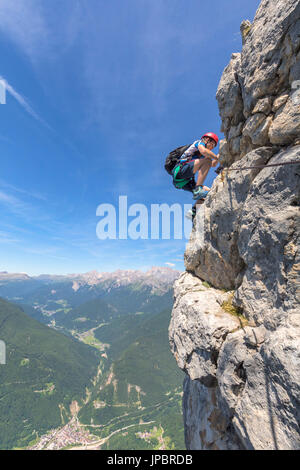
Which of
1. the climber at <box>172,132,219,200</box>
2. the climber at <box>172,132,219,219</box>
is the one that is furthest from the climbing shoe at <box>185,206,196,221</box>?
the climber at <box>172,132,219,200</box>

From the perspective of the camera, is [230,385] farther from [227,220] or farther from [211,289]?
[227,220]

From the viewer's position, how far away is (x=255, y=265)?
8.12 metres

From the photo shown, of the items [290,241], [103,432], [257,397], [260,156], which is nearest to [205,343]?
[257,397]

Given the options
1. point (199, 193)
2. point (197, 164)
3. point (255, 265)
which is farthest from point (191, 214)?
point (255, 265)

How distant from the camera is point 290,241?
21.7 ft

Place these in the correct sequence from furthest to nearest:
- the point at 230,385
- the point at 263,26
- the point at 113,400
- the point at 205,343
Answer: the point at 113,400
the point at 205,343
the point at 263,26
the point at 230,385

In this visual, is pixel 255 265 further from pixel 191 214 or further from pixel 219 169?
pixel 191 214

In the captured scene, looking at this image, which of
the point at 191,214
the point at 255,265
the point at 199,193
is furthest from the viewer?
the point at 191,214

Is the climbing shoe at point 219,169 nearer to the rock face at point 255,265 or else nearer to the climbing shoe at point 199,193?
the rock face at point 255,265

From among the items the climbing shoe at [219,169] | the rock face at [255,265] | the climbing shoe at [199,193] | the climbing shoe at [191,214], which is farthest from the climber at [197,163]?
the climbing shoe at [191,214]

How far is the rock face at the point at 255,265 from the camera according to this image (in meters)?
5.98

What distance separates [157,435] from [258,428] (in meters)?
211

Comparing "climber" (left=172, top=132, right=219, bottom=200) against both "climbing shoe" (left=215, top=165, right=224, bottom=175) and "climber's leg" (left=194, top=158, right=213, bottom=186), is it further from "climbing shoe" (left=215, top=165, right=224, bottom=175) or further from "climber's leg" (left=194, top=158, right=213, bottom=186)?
"climbing shoe" (left=215, top=165, right=224, bottom=175)

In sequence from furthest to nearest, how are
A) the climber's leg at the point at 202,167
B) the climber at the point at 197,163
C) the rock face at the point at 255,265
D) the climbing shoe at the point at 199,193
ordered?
the climbing shoe at the point at 199,193, the climber's leg at the point at 202,167, the climber at the point at 197,163, the rock face at the point at 255,265
